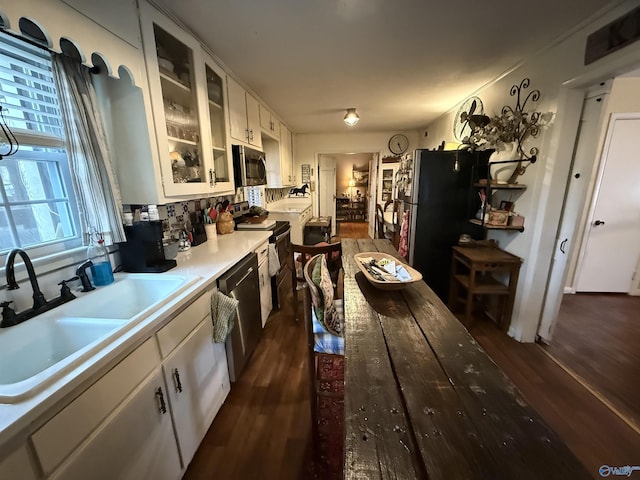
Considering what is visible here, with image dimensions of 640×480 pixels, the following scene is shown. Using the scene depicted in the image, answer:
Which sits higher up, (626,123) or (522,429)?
(626,123)

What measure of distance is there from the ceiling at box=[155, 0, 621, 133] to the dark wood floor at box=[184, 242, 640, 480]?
2304 mm

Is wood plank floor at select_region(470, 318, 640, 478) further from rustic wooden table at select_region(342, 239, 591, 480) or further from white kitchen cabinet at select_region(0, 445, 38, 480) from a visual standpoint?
white kitchen cabinet at select_region(0, 445, 38, 480)

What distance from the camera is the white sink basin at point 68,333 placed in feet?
2.25

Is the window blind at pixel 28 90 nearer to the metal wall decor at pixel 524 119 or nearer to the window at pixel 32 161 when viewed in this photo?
the window at pixel 32 161

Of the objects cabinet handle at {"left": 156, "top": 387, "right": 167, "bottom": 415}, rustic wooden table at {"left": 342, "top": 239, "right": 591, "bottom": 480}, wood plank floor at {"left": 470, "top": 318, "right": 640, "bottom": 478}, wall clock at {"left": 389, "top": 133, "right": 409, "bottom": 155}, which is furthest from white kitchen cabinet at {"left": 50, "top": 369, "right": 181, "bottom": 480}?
wall clock at {"left": 389, "top": 133, "right": 409, "bottom": 155}

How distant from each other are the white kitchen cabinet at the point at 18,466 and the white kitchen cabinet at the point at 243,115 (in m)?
2.18

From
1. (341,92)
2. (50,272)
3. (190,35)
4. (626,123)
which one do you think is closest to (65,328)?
(50,272)

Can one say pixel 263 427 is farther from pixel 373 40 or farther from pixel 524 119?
pixel 524 119

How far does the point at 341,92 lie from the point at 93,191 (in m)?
2.46

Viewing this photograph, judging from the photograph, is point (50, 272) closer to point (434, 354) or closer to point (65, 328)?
point (65, 328)

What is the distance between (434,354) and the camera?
0.87m

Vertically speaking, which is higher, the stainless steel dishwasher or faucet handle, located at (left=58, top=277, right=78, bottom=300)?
faucet handle, located at (left=58, top=277, right=78, bottom=300)

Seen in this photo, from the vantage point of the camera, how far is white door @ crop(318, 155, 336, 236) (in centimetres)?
584

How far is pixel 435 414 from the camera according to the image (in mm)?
647
